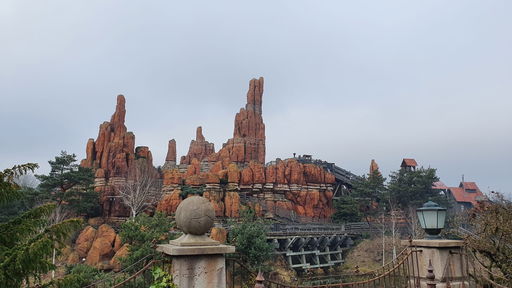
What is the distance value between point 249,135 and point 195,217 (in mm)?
46763

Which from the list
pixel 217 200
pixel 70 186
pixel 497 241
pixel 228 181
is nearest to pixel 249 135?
pixel 228 181

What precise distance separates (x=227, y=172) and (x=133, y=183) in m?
10.2

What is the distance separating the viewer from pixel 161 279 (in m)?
4.38

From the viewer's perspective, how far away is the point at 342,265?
3186 centimetres

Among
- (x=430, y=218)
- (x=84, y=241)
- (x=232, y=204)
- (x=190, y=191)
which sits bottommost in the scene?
(x=84, y=241)

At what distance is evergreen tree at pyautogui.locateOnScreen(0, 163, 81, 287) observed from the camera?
5281 mm

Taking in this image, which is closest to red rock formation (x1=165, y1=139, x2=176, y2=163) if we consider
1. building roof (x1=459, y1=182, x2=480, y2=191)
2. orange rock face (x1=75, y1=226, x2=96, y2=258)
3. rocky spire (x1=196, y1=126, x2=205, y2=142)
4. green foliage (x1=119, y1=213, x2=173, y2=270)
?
rocky spire (x1=196, y1=126, x2=205, y2=142)

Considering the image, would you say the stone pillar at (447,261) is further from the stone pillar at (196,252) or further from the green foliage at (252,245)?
the green foliage at (252,245)

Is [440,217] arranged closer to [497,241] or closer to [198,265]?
[198,265]

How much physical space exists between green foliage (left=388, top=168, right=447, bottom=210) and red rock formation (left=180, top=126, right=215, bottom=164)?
1394 inches

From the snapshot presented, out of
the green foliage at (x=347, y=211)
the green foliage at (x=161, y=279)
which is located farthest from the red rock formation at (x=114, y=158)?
the green foliage at (x=161, y=279)

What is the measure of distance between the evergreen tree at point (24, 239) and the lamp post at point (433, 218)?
619cm

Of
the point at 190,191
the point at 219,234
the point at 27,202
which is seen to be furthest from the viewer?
the point at 190,191

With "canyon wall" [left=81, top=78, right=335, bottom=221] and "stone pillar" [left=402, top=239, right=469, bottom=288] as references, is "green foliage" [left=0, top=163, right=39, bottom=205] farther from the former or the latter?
"canyon wall" [left=81, top=78, right=335, bottom=221]
